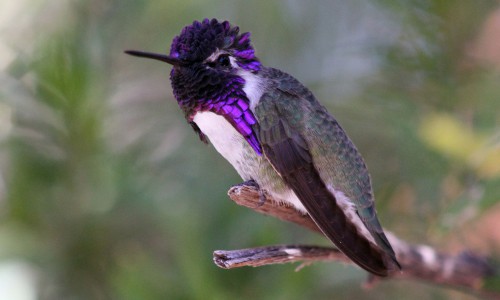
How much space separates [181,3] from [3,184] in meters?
0.96

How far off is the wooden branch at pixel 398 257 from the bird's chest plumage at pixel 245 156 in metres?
0.04

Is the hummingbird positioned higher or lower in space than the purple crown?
lower

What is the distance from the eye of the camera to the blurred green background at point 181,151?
8.04 feet

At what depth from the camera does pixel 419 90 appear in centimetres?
286

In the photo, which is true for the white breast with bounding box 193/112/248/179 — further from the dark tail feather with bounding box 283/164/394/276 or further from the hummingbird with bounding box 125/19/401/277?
the dark tail feather with bounding box 283/164/394/276

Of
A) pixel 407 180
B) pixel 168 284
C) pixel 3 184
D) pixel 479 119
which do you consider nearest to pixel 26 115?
pixel 3 184

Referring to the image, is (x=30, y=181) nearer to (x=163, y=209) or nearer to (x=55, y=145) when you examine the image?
(x=55, y=145)

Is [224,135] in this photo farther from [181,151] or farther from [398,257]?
[181,151]

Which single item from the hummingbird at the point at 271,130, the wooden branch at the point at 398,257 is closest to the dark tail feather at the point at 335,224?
the hummingbird at the point at 271,130

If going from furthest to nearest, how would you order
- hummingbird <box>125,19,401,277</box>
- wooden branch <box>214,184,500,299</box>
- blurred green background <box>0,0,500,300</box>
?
blurred green background <box>0,0,500,300</box>
hummingbird <box>125,19,401,277</box>
wooden branch <box>214,184,500,299</box>

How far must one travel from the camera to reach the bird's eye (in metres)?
2.05

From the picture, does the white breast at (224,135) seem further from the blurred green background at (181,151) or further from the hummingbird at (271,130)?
A: the blurred green background at (181,151)

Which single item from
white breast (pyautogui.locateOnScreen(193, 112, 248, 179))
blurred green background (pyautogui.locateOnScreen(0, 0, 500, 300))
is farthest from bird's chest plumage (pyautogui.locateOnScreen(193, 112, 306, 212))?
blurred green background (pyautogui.locateOnScreen(0, 0, 500, 300))

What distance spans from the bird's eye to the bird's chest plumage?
0.14 m
